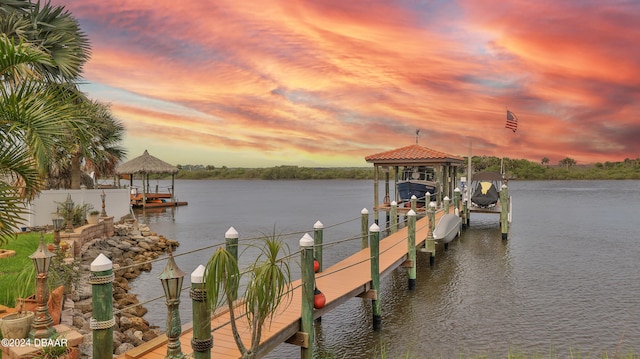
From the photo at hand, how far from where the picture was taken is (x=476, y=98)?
3506cm

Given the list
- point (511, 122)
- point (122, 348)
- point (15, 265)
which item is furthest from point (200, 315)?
point (511, 122)

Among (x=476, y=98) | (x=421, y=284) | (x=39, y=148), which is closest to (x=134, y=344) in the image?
(x=39, y=148)

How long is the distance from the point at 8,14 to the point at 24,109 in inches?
254

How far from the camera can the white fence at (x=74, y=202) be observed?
717 inches

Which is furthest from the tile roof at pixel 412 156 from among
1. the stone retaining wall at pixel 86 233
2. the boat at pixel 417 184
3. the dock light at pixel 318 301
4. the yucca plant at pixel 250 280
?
the yucca plant at pixel 250 280

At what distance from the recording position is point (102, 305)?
16.4 feet

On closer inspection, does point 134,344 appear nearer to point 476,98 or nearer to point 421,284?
point 421,284

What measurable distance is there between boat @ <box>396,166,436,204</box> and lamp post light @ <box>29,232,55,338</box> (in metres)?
22.9

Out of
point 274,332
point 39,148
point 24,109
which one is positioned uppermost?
point 24,109

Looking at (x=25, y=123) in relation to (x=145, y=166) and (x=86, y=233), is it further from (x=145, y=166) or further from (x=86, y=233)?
(x=145, y=166)

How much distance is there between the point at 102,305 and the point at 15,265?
8.01 m

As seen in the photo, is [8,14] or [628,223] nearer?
[8,14]

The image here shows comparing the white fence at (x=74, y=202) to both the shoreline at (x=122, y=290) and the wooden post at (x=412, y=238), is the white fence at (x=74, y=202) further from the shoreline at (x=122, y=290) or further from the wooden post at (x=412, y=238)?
the wooden post at (x=412, y=238)

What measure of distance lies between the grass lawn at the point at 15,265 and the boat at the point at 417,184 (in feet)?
65.3
